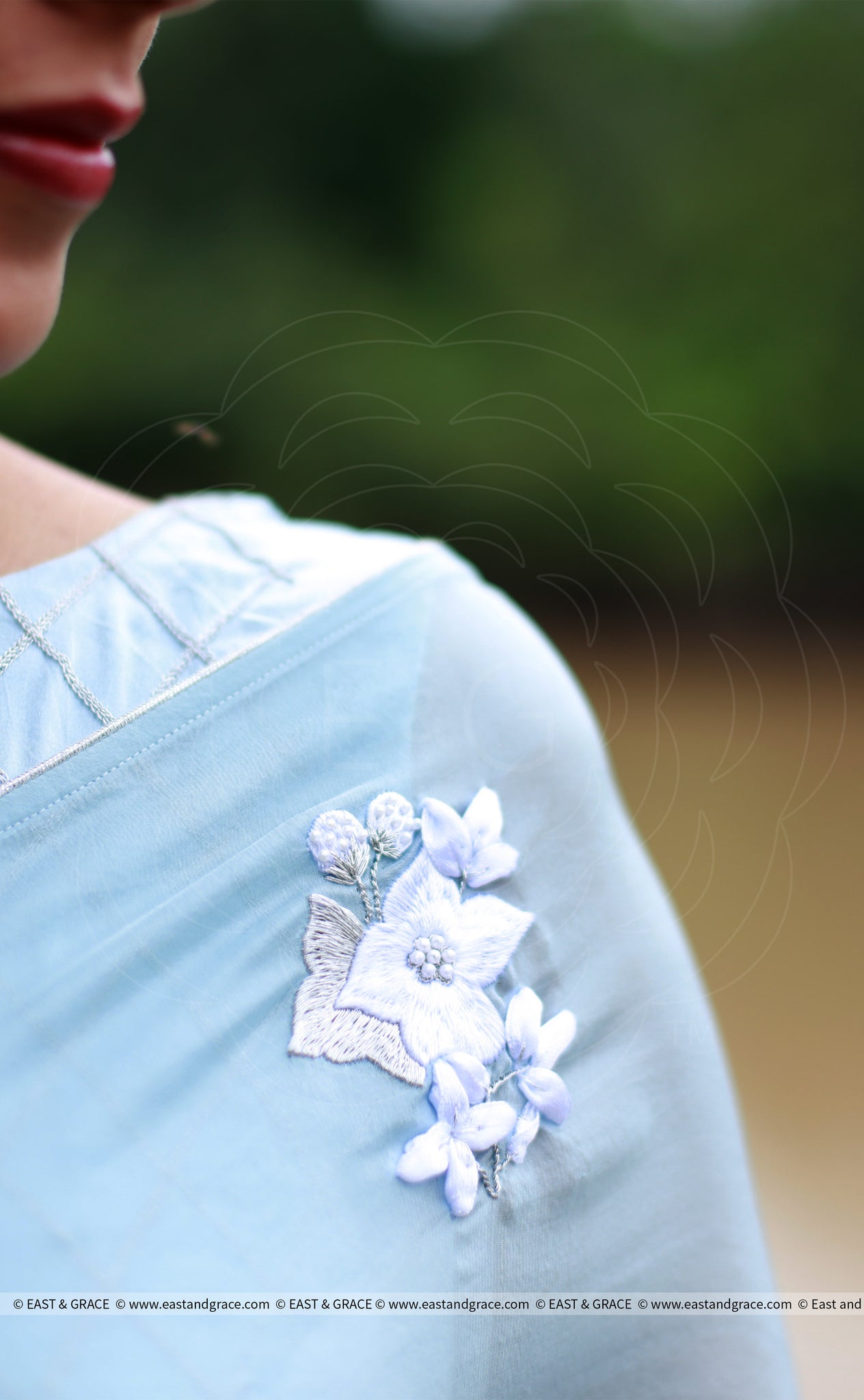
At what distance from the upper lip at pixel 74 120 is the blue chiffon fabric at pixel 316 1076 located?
0.25m

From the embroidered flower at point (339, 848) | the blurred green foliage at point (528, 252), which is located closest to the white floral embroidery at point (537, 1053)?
the embroidered flower at point (339, 848)

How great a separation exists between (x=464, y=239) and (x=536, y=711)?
366cm

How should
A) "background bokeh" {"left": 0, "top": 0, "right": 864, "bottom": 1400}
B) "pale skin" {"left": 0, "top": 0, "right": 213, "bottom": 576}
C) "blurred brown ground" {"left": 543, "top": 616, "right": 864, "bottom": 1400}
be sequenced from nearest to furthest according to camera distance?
"pale skin" {"left": 0, "top": 0, "right": 213, "bottom": 576} < "blurred brown ground" {"left": 543, "top": 616, "right": 864, "bottom": 1400} < "background bokeh" {"left": 0, "top": 0, "right": 864, "bottom": 1400}

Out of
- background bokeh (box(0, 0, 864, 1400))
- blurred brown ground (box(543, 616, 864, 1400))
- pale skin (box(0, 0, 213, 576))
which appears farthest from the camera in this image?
background bokeh (box(0, 0, 864, 1400))

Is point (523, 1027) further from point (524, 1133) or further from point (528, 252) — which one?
point (528, 252)

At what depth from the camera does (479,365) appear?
3.37m

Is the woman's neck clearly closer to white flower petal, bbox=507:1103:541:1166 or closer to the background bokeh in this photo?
white flower petal, bbox=507:1103:541:1166

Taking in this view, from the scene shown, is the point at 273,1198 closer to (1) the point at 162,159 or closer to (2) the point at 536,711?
(2) the point at 536,711

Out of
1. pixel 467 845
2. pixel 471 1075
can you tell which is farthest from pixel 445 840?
pixel 471 1075

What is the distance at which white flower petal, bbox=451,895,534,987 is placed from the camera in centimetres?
54

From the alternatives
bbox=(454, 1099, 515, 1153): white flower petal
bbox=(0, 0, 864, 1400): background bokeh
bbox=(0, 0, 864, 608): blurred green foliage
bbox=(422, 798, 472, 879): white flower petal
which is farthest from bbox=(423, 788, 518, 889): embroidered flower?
bbox=(0, 0, 864, 608): blurred green foliage

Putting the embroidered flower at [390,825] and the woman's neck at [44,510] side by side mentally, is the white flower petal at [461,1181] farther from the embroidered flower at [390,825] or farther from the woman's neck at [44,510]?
the woman's neck at [44,510]

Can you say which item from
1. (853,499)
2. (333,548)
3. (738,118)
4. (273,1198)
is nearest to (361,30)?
(738,118)

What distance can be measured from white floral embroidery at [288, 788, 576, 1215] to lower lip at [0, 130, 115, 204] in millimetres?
304
